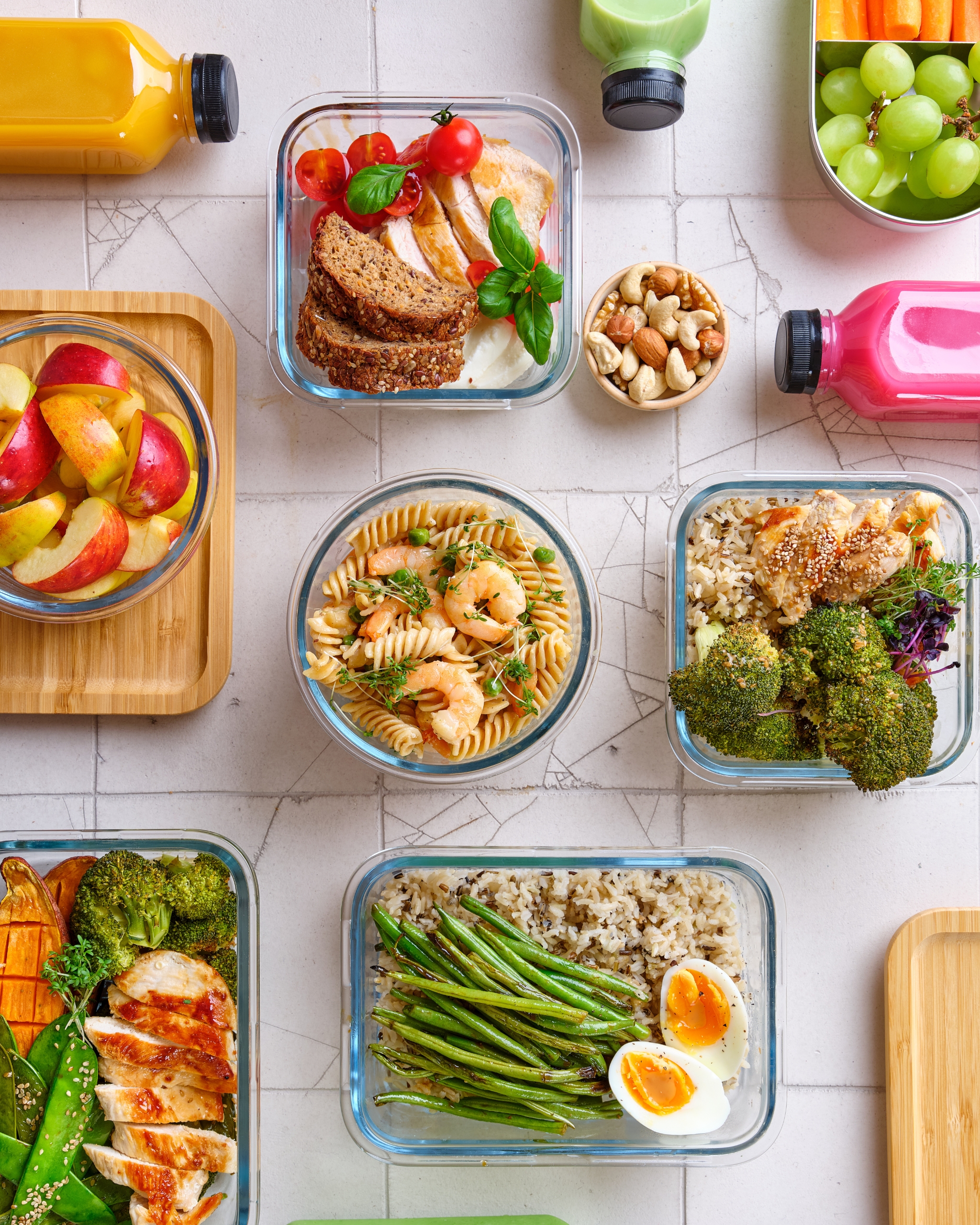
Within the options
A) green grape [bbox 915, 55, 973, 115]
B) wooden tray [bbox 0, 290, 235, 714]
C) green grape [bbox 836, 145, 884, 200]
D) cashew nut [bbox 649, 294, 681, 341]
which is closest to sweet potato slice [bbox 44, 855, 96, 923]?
wooden tray [bbox 0, 290, 235, 714]

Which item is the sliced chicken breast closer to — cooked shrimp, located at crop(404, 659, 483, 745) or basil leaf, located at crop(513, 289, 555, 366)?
cooked shrimp, located at crop(404, 659, 483, 745)

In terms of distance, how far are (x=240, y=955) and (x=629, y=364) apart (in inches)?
53.0

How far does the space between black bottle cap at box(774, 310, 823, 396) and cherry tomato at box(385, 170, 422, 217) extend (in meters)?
0.75

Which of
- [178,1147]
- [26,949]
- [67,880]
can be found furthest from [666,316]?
[178,1147]

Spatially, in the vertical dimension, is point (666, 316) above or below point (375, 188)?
below

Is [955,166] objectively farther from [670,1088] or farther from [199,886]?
[199,886]

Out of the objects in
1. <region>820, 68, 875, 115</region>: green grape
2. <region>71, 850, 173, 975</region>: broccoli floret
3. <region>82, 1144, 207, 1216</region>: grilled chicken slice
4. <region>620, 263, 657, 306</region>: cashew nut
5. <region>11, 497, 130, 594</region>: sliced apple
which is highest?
<region>820, 68, 875, 115</region>: green grape

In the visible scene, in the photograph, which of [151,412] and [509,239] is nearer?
[509,239]

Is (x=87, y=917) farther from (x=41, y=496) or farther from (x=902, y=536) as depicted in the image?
(x=902, y=536)

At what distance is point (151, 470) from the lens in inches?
60.8

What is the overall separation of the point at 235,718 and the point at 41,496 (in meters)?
0.57

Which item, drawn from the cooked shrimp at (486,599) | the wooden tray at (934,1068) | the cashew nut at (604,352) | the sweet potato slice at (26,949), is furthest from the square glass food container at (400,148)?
the wooden tray at (934,1068)

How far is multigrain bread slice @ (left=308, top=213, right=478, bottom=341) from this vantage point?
1581 millimetres

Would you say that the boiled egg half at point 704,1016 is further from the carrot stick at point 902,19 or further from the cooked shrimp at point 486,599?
the carrot stick at point 902,19
